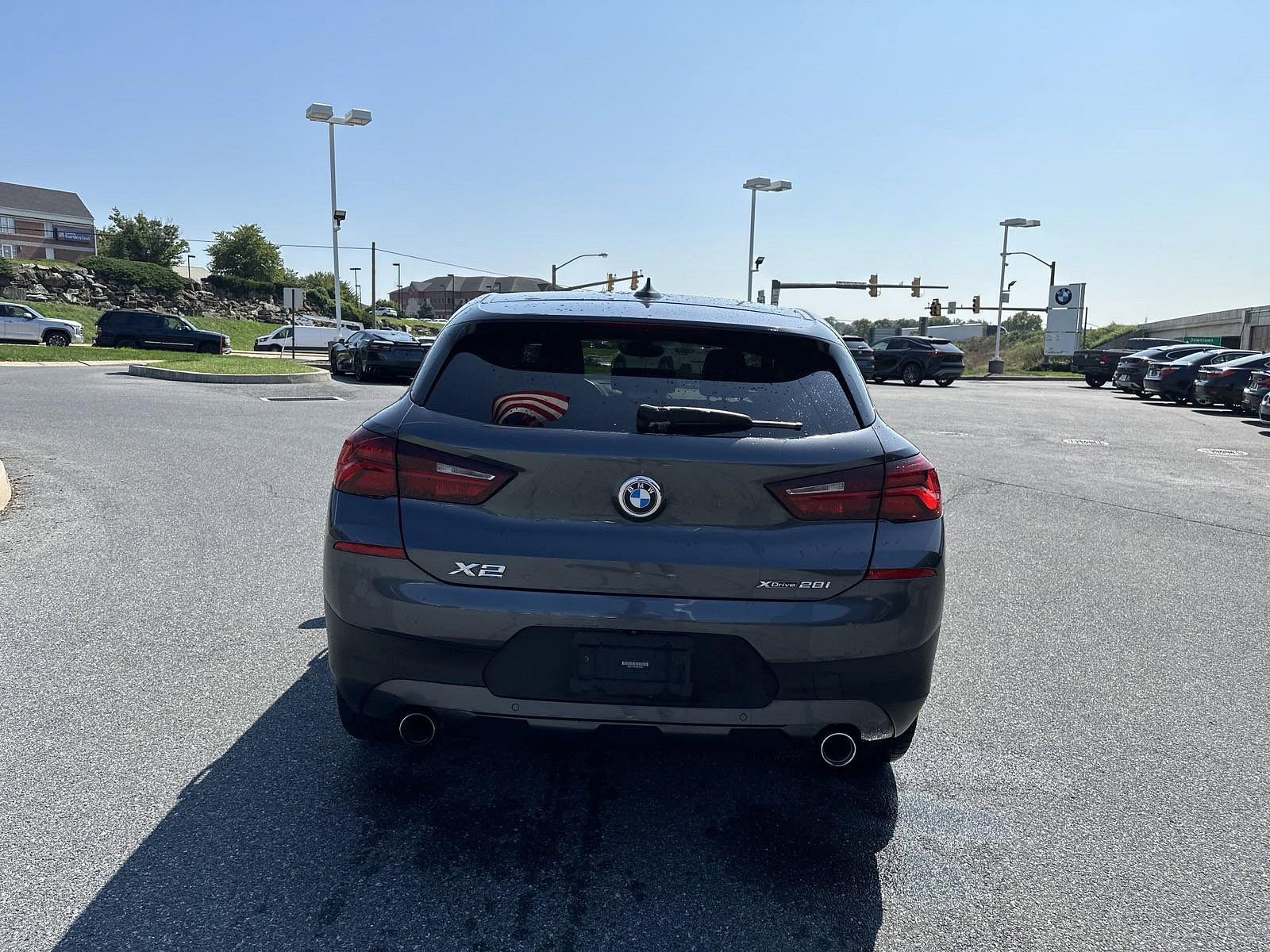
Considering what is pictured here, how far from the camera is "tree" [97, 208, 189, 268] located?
74438 mm

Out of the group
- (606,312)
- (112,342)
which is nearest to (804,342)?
(606,312)

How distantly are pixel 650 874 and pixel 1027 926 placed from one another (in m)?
1.06

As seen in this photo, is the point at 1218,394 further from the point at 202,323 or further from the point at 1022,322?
the point at 1022,322

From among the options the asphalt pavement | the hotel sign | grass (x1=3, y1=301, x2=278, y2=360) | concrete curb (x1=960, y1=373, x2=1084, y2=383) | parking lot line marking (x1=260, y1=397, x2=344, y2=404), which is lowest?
the asphalt pavement

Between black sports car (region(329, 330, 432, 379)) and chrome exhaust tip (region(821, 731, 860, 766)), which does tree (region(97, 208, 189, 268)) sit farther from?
chrome exhaust tip (region(821, 731, 860, 766))

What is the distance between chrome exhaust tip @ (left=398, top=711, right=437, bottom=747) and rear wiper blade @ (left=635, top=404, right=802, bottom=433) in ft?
3.57

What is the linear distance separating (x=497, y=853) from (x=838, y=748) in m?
1.08

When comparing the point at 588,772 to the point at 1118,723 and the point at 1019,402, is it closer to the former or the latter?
the point at 1118,723

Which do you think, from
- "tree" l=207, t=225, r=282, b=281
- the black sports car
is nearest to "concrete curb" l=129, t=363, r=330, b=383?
the black sports car

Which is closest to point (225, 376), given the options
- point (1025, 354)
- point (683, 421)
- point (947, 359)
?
point (683, 421)

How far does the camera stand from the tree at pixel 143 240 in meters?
74.4

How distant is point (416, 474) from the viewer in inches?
108

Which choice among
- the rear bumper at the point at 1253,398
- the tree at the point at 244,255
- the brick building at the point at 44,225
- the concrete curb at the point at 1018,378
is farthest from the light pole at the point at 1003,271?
the brick building at the point at 44,225

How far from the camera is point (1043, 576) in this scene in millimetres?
6488
